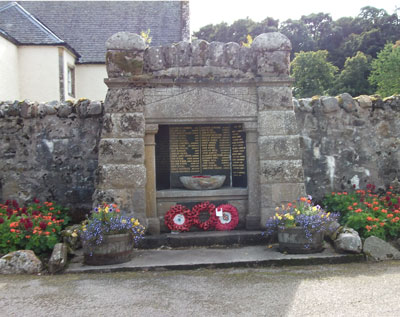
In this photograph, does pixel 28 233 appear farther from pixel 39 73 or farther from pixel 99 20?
pixel 99 20

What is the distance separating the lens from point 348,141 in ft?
26.3

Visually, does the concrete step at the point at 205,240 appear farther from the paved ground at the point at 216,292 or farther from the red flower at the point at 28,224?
the red flower at the point at 28,224

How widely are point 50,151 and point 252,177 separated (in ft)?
12.6

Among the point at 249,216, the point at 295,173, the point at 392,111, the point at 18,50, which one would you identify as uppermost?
the point at 18,50

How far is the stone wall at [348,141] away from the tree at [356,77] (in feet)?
83.5

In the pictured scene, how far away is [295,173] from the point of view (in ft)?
21.5

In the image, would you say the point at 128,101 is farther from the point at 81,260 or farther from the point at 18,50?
the point at 18,50

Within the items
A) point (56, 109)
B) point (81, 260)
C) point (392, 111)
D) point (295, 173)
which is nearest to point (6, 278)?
point (81, 260)

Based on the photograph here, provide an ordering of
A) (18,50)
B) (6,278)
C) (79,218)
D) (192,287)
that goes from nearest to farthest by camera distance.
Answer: (192,287) → (6,278) → (79,218) → (18,50)

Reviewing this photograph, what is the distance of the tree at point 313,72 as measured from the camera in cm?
3412

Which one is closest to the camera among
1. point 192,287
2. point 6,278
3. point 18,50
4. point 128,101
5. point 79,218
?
point 192,287

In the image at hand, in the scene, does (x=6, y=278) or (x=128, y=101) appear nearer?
(x=6, y=278)

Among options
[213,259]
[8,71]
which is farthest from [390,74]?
[213,259]

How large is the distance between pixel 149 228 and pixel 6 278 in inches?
84.8
